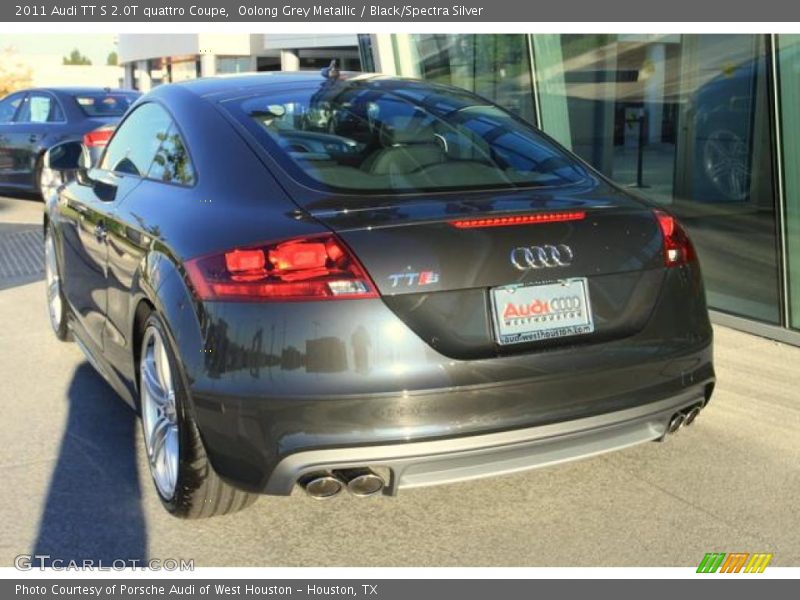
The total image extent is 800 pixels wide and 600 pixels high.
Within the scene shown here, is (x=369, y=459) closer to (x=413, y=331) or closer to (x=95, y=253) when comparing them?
(x=413, y=331)

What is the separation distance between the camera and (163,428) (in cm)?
350

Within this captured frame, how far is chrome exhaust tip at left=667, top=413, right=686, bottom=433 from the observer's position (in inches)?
130

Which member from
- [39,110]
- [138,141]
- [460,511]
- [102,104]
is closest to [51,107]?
[39,110]

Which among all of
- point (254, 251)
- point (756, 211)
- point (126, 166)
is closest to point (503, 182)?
point (254, 251)

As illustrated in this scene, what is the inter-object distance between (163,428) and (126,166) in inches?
61.2

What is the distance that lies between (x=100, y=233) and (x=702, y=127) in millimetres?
4918

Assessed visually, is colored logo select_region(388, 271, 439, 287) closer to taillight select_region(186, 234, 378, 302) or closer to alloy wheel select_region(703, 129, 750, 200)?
taillight select_region(186, 234, 378, 302)

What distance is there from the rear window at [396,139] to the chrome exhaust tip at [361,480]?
0.99m

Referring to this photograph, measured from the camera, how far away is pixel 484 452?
9.38 ft

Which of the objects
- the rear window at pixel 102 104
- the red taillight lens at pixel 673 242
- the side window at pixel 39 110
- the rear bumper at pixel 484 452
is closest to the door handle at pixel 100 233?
the rear bumper at pixel 484 452

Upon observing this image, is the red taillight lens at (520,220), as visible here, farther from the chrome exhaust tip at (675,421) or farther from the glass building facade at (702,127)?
the glass building facade at (702,127)

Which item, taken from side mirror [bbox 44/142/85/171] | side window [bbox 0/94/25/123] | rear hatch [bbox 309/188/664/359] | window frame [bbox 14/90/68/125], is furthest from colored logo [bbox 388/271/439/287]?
side window [bbox 0/94/25/123]

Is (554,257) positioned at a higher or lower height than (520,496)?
higher

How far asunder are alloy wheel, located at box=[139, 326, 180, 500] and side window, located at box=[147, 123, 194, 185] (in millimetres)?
628
